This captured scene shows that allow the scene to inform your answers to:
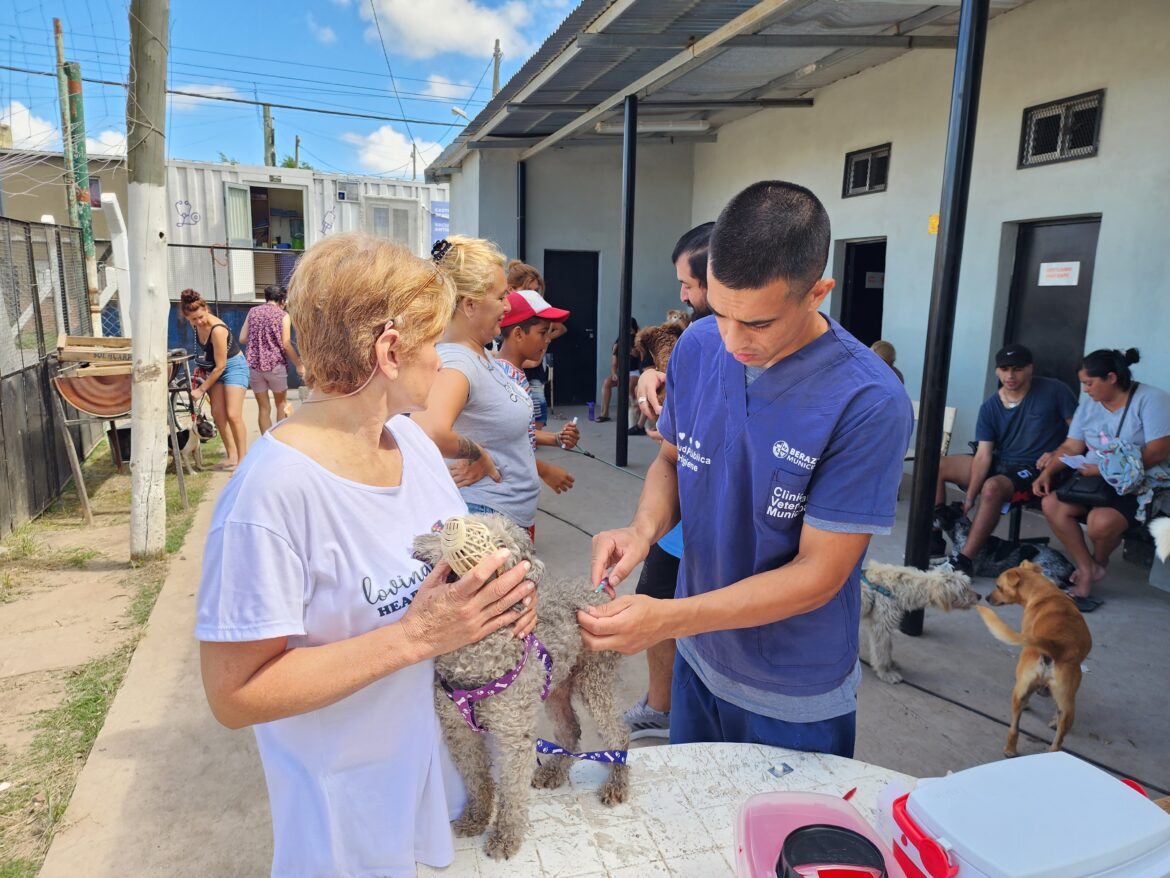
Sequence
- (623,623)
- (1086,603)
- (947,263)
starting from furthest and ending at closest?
(1086,603)
(947,263)
(623,623)

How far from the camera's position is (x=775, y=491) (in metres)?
1.69

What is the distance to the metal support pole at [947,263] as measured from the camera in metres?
3.83

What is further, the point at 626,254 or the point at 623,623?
the point at 626,254

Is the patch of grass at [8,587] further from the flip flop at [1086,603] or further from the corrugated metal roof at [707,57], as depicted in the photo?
the flip flop at [1086,603]

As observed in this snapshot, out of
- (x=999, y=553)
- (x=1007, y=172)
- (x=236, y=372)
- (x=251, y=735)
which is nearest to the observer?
(x=251, y=735)

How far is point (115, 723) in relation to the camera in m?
3.67

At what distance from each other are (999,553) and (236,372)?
796cm

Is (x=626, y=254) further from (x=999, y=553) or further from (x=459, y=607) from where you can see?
(x=459, y=607)

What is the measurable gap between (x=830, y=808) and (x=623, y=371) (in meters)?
6.93

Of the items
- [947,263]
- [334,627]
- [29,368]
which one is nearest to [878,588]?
[947,263]

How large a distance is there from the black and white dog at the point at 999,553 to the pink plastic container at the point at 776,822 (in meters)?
4.66

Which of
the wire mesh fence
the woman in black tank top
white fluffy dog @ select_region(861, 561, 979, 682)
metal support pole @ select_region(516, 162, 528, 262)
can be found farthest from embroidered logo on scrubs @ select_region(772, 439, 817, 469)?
metal support pole @ select_region(516, 162, 528, 262)

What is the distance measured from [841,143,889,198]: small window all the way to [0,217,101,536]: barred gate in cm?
877

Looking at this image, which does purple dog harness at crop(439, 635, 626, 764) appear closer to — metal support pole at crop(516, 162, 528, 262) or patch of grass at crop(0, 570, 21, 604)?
patch of grass at crop(0, 570, 21, 604)
